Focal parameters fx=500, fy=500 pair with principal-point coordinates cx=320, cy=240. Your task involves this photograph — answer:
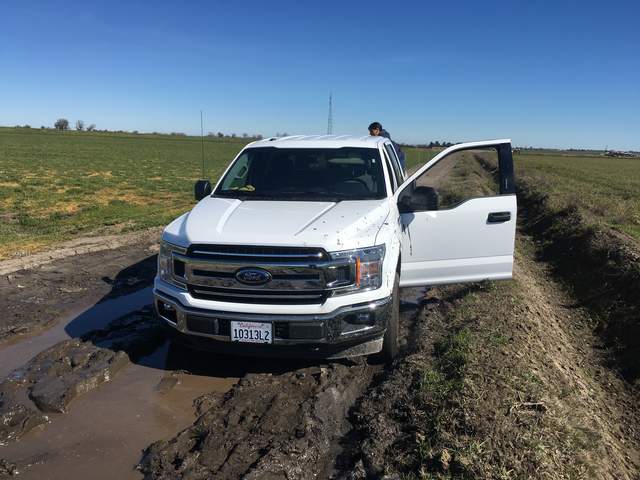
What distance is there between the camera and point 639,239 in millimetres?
9211

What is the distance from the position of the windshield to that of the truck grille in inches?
50.1

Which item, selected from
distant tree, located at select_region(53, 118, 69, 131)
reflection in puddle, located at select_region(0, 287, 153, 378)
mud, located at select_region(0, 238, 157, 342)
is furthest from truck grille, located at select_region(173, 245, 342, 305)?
distant tree, located at select_region(53, 118, 69, 131)

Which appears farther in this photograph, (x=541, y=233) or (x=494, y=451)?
(x=541, y=233)

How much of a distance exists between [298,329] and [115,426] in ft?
4.81

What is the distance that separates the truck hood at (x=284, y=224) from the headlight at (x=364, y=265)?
0.18 feet

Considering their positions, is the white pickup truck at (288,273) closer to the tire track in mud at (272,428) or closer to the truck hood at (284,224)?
the truck hood at (284,224)

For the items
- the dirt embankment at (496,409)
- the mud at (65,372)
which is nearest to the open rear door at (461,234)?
the dirt embankment at (496,409)

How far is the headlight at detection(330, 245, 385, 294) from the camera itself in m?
3.82

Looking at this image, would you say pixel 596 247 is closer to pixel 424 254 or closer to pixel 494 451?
pixel 424 254

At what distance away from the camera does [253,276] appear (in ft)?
12.5

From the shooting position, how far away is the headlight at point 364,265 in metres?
3.82

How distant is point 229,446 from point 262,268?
1264 mm

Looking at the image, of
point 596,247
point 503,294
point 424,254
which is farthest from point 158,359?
point 596,247

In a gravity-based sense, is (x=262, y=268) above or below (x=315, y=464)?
above
